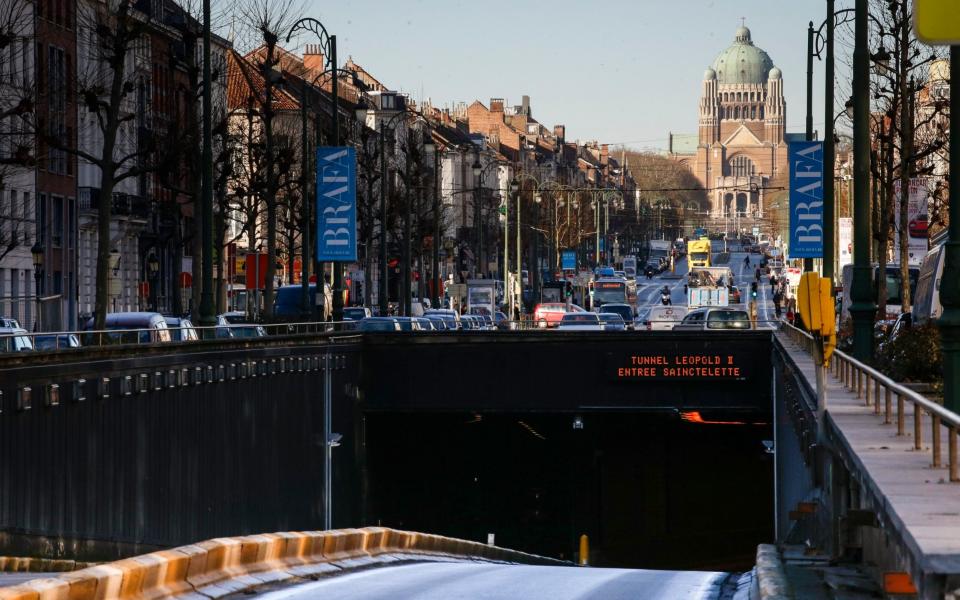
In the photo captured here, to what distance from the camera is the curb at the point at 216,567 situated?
1319cm

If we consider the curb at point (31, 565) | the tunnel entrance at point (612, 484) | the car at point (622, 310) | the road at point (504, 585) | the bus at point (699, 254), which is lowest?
the tunnel entrance at point (612, 484)

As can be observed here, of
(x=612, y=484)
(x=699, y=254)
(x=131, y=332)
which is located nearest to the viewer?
(x=131, y=332)

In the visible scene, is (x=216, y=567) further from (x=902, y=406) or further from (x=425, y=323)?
(x=425, y=323)

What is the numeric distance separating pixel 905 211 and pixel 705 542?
12136mm

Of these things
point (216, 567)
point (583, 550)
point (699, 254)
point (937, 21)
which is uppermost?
point (699, 254)

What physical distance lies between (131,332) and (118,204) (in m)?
50.9

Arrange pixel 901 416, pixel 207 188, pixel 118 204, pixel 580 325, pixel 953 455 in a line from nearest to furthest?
1. pixel 953 455
2. pixel 901 416
3. pixel 207 188
4. pixel 580 325
5. pixel 118 204

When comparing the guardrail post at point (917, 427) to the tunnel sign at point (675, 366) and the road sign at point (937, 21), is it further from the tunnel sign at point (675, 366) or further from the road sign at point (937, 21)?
the tunnel sign at point (675, 366)

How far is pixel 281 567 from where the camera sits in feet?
61.8

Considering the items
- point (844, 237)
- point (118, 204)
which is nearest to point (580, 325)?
point (118, 204)

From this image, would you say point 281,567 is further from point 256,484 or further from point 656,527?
point 656,527

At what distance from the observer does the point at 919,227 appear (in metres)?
62.6

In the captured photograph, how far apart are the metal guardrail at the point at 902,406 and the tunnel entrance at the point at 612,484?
86.6 feet

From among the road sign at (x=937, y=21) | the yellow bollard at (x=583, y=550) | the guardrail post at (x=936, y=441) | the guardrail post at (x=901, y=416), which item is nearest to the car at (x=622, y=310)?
the yellow bollard at (x=583, y=550)
